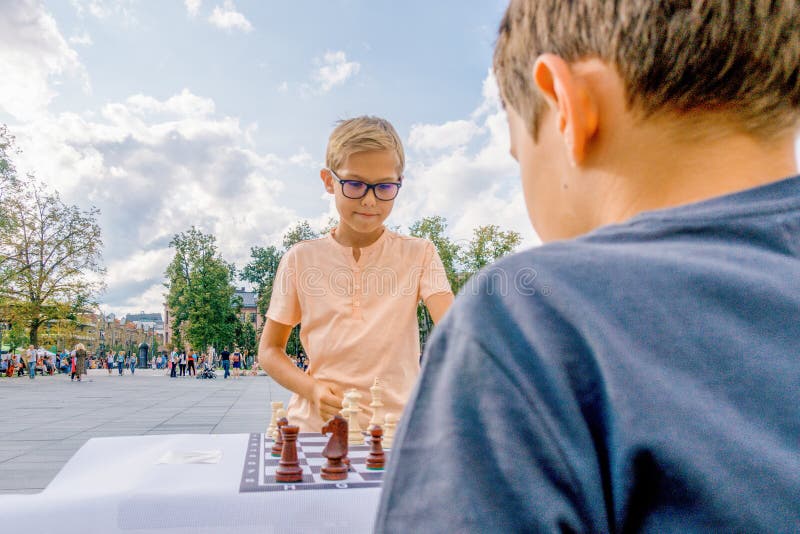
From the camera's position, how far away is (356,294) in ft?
8.17

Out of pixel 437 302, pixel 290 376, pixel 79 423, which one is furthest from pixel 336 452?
pixel 79 423

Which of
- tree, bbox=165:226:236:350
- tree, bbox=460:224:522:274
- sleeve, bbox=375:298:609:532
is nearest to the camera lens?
sleeve, bbox=375:298:609:532

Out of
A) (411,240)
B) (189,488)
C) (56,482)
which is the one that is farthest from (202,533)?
(411,240)

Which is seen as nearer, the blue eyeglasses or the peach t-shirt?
the blue eyeglasses

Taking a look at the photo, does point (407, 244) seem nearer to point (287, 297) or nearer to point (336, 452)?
point (287, 297)

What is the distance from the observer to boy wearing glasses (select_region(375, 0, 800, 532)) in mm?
465

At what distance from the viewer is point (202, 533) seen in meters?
1.28

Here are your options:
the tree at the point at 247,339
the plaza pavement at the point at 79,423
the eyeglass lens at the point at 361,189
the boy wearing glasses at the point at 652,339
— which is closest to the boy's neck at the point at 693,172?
the boy wearing glasses at the point at 652,339

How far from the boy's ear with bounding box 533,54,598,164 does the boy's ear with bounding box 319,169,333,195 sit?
1.84m

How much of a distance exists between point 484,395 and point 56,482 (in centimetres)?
149

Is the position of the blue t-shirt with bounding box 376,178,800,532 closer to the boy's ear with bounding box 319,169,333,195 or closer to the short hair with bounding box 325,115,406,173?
the short hair with bounding box 325,115,406,173

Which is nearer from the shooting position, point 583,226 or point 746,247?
point 746,247

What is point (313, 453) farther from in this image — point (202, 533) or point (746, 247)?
point (746, 247)

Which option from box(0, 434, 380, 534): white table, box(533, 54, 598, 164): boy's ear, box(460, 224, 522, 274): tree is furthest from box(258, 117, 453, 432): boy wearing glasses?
box(460, 224, 522, 274): tree
